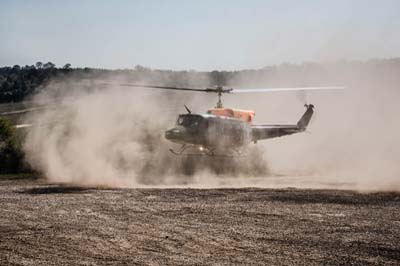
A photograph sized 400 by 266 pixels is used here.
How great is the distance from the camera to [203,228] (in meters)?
14.5

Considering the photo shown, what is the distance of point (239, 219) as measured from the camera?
15.6m

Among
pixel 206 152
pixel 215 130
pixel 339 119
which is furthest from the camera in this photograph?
pixel 339 119

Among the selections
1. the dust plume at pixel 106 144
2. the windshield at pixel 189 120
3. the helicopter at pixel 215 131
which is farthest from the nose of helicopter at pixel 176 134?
the dust plume at pixel 106 144

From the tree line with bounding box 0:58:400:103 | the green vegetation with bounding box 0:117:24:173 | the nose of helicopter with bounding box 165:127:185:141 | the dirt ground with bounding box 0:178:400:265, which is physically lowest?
the dirt ground with bounding box 0:178:400:265

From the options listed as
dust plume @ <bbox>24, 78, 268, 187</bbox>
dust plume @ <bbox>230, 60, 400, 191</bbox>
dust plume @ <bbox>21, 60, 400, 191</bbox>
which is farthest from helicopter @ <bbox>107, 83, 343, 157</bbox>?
dust plume @ <bbox>230, 60, 400, 191</bbox>

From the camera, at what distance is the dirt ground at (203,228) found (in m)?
11.7

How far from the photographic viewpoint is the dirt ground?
11727mm

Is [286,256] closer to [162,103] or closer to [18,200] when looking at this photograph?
[18,200]

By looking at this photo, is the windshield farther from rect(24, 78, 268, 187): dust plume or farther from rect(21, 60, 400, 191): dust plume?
rect(24, 78, 268, 187): dust plume

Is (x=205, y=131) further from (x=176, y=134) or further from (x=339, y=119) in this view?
(x=339, y=119)

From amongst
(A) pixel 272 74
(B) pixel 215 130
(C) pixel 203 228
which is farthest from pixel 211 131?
(A) pixel 272 74

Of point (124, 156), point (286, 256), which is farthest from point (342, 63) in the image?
point (286, 256)

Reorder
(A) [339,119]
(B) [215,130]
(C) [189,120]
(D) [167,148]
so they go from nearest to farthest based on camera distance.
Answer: (C) [189,120]
(B) [215,130]
(D) [167,148]
(A) [339,119]

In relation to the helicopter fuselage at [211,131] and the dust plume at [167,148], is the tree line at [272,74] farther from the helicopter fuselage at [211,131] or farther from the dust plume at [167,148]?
the helicopter fuselage at [211,131]
